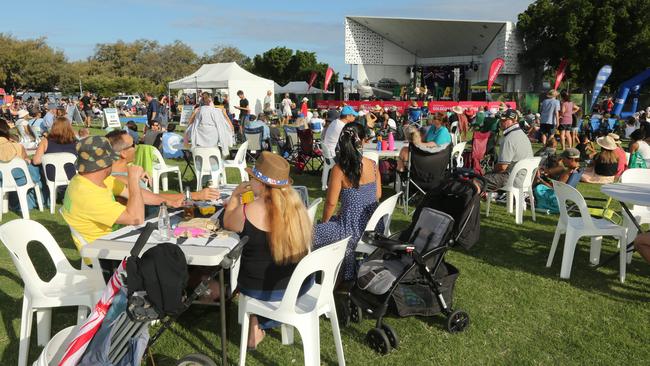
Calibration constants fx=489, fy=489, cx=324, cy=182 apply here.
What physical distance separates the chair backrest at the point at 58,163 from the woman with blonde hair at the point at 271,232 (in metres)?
4.43

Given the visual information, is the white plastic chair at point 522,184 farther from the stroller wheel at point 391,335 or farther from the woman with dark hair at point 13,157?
the woman with dark hair at point 13,157

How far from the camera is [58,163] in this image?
6.19 m

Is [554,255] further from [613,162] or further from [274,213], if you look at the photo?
[274,213]

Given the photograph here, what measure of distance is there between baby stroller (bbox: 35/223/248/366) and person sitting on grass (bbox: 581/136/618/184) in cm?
573

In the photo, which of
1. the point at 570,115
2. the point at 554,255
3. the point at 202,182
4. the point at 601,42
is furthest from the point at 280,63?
the point at 554,255

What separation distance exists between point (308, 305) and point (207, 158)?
4.82 metres

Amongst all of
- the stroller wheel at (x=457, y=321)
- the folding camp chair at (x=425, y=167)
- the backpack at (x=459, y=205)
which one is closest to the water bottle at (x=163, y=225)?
the backpack at (x=459, y=205)

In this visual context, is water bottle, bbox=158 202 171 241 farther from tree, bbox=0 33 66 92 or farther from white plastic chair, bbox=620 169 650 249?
tree, bbox=0 33 66 92

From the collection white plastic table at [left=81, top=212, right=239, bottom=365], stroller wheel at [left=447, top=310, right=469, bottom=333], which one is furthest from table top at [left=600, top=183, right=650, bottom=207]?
white plastic table at [left=81, top=212, right=239, bottom=365]

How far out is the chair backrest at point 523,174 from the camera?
586 centimetres

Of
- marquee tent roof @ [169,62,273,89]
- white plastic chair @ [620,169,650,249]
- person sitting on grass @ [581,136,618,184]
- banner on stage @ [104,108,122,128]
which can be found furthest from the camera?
marquee tent roof @ [169,62,273,89]

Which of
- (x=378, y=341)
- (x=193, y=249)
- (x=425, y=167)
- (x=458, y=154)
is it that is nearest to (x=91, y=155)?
(x=193, y=249)

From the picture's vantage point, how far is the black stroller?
307 cm

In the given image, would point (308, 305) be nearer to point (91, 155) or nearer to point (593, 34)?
point (91, 155)
